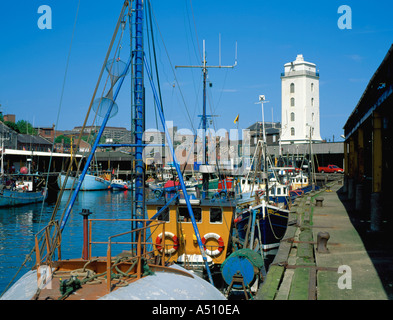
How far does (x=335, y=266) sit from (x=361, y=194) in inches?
504

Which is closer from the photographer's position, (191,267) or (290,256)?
(290,256)

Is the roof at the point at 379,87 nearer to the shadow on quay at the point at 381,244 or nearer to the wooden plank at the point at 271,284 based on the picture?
the shadow on quay at the point at 381,244

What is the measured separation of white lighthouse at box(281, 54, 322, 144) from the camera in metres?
75.1

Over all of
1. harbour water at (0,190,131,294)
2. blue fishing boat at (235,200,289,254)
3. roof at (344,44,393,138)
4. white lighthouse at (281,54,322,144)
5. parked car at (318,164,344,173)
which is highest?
white lighthouse at (281,54,322,144)

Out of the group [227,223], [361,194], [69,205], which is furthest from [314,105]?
[69,205]

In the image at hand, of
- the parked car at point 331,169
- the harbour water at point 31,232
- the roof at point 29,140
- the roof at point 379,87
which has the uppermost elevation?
the roof at point 29,140

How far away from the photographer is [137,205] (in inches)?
565

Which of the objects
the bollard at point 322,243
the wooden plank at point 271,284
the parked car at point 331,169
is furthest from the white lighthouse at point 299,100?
the wooden plank at point 271,284

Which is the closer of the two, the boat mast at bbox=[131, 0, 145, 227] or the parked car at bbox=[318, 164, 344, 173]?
the boat mast at bbox=[131, 0, 145, 227]

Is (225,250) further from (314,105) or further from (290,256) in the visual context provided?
(314,105)

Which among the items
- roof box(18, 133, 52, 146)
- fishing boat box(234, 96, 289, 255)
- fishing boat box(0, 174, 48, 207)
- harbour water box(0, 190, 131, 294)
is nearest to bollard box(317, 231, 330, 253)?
fishing boat box(234, 96, 289, 255)

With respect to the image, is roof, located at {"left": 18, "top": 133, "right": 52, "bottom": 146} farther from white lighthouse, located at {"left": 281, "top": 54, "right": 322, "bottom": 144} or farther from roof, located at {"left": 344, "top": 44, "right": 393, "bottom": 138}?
roof, located at {"left": 344, "top": 44, "right": 393, "bottom": 138}

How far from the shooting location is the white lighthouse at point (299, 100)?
75.1 m

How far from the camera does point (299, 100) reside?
7550 cm
